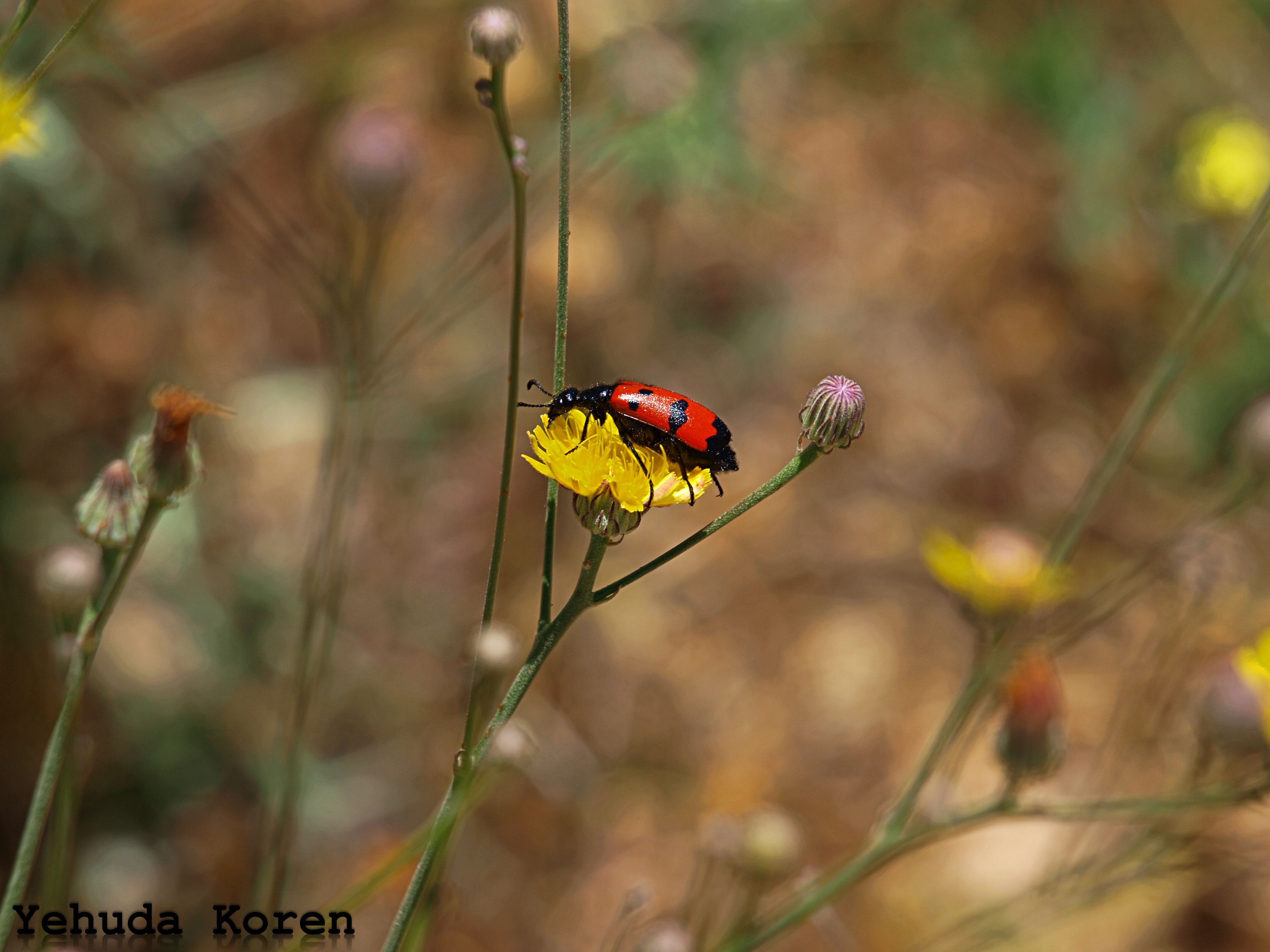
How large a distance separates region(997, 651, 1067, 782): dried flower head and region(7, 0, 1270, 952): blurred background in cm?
39

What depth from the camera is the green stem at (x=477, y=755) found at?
5.02 ft

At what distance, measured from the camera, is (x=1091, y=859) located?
2.45 meters

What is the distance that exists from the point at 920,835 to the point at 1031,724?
1.45 feet

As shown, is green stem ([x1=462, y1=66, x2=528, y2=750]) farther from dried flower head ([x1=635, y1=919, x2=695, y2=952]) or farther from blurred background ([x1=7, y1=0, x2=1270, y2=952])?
blurred background ([x1=7, y1=0, x2=1270, y2=952])

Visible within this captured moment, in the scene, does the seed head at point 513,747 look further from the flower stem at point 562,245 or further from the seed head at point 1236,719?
the seed head at point 1236,719

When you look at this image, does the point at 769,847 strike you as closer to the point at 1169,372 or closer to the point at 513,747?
the point at 513,747

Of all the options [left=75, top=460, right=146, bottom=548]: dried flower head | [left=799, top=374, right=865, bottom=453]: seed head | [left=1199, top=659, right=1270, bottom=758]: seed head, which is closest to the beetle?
[left=799, top=374, right=865, bottom=453]: seed head

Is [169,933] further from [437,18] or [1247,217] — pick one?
[1247,217]

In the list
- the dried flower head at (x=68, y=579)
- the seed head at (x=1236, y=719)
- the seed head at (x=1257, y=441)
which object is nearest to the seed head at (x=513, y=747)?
the dried flower head at (x=68, y=579)

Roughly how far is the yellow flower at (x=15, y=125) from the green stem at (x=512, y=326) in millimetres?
693

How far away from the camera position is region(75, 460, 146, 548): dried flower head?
1.82m

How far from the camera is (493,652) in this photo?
5.49ft

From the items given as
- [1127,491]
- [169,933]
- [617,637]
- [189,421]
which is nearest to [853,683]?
[617,637]

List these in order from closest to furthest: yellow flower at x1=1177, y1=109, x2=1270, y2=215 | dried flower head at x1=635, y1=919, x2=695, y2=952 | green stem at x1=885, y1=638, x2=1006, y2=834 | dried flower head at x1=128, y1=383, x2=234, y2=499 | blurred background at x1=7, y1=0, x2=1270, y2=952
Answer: dried flower head at x1=128, y1=383, x2=234, y2=499, dried flower head at x1=635, y1=919, x2=695, y2=952, green stem at x1=885, y1=638, x2=1006, y2=834, blurred background at x1=7, y1=0, x2=1270, y2=952, yellow flower at x1=1177, y1=109, x2=1270, y2=215
